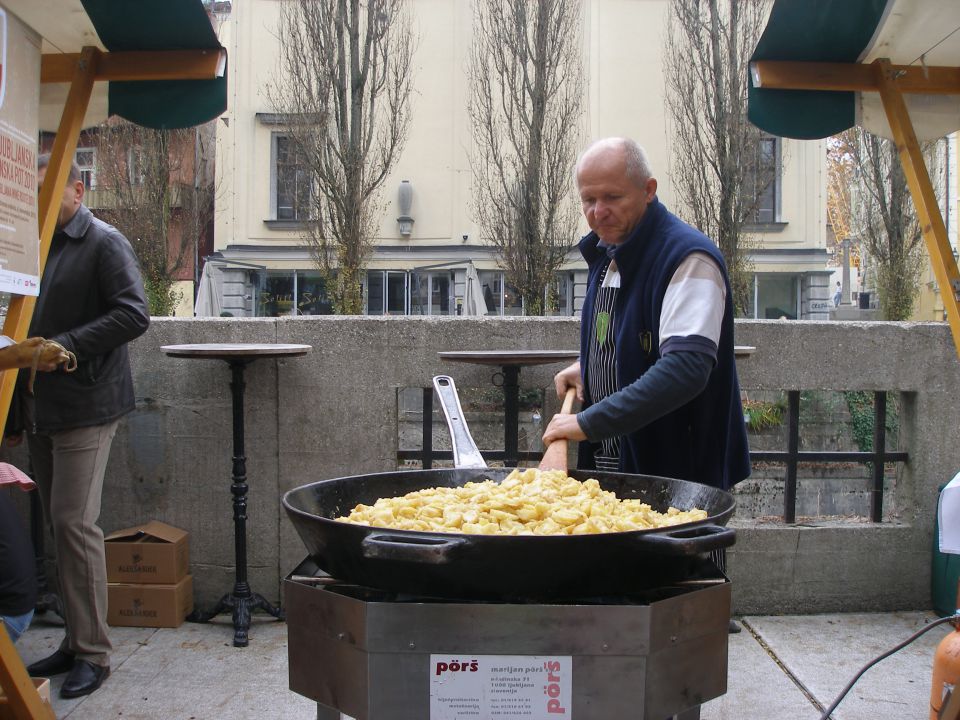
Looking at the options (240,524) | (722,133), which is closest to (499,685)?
(240,524)

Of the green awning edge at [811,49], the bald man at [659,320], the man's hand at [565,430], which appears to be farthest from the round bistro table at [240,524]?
the green awning edge at [811,49]

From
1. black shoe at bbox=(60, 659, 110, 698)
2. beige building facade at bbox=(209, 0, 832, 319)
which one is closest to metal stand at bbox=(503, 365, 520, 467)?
black shoe at bbox=(60, 659, 110, 698)

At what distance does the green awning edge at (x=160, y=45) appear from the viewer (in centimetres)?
275

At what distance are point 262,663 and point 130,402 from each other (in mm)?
1276

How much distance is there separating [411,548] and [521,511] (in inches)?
15.7

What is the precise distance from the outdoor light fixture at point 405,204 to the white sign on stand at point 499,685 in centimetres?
2068

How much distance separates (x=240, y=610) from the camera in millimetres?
4004

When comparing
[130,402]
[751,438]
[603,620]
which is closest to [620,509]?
[603,620]

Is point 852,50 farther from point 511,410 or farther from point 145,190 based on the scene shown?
point 145,190

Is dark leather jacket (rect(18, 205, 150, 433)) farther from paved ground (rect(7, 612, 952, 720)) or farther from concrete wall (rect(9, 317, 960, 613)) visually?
paved ground (rect(7, 612, 952, 720))

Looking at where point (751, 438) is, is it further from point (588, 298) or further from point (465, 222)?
point (465, 222)

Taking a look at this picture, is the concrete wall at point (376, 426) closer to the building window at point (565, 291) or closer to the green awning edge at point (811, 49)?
the green awning edge at point (811, 49)

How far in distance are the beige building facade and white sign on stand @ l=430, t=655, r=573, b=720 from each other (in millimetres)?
Answer: 19358

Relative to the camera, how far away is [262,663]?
12.2ft
